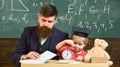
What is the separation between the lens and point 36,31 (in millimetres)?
2248

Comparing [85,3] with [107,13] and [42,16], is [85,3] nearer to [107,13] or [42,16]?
[107,13]

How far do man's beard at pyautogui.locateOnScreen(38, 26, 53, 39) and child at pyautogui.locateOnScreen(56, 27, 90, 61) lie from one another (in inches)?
8.3

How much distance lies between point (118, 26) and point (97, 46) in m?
1.65

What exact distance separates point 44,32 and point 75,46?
0.31 meters

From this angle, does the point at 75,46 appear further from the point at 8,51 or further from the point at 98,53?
the point at 8,51

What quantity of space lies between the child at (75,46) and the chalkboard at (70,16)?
1451 millimetres

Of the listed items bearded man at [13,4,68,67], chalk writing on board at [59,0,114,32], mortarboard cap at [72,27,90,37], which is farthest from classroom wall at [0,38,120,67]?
mortarboard cap at [72,27,90,37]

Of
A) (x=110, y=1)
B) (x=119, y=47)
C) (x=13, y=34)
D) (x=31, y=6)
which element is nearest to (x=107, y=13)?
(x=110, y=1)

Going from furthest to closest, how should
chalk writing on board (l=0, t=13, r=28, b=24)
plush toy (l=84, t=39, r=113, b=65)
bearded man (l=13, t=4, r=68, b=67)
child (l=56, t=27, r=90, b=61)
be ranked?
chalk writing on board (l=0, t=13, r=28, b=24) → bearded man (l=13, t=4, r=68, b=67) → child (l=56, t=27, r=90, b=61) → plush toy (l=84, t=39, r=113, b=65)

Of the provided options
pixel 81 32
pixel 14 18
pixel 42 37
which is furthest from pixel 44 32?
pixel 14 18

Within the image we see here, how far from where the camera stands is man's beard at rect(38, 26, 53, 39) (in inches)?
83.9

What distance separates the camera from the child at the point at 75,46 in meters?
1.88

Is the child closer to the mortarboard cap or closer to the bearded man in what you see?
the mortarboard cap

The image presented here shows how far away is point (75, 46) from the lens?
6.34 ft
